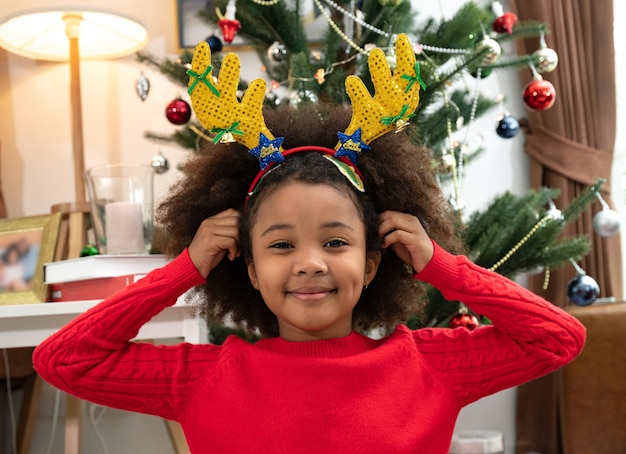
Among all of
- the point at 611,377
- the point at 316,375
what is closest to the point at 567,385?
the point at 611,377

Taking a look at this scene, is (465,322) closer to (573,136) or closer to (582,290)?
(582,290)

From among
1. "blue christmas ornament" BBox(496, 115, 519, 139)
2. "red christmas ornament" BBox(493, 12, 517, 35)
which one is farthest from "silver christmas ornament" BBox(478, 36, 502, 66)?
"blue christmas ornament" BBox(496, 115, 519, 139)

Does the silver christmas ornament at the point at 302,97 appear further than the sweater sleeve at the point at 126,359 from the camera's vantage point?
Yes

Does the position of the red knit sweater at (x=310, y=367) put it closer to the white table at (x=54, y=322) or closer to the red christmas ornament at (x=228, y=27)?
the white table at (x=54, y=322)

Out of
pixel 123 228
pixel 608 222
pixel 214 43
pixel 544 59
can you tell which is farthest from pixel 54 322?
pixel 608 222

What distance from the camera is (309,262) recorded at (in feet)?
3.02

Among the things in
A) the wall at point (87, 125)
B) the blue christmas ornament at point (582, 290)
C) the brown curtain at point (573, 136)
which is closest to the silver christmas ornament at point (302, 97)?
the wall at point (87, 125)

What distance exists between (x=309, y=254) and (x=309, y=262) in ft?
0.05

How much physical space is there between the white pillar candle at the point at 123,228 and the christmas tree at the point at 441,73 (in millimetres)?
251

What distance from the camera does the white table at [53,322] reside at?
4.32 feet

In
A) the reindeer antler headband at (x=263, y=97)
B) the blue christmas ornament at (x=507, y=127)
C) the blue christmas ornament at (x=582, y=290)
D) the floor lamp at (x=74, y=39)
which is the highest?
the floor lamp at (x=74, y=39)

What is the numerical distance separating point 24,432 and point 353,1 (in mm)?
1460

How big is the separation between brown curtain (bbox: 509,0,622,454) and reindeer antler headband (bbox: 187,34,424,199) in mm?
1465

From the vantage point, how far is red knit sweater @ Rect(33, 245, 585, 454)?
3.13 feet
